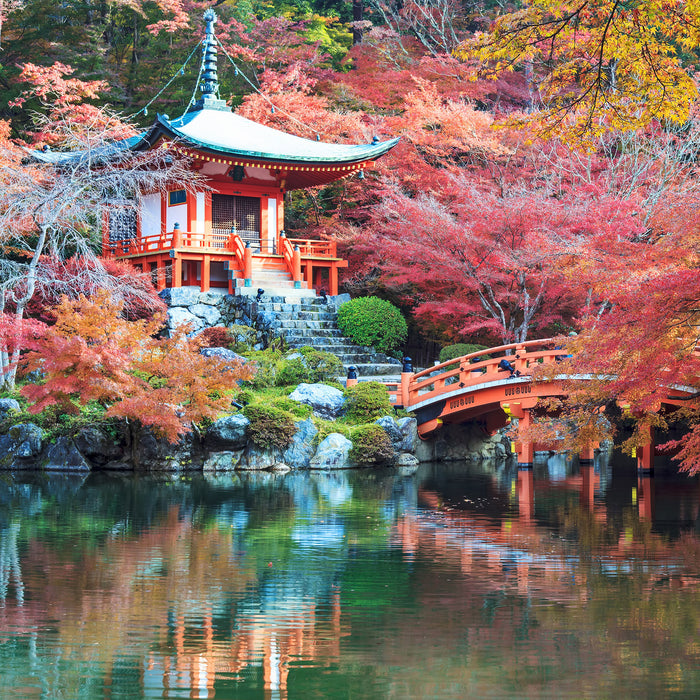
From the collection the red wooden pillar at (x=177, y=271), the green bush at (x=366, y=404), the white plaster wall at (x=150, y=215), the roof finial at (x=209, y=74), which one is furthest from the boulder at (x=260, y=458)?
the roof finial at (x=209, y=74)

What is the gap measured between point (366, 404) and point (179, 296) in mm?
5920

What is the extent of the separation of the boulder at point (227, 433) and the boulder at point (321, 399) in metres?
1.58

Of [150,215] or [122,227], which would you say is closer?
[150,215]

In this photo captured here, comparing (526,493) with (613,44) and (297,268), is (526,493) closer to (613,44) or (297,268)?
(613,44)

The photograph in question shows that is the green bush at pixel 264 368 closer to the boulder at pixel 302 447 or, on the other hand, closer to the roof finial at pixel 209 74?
the boulder at pixel 302 447

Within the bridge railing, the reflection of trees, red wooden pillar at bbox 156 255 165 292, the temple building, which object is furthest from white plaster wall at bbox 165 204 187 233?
the reflection of trees

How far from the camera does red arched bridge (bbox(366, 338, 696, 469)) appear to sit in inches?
679

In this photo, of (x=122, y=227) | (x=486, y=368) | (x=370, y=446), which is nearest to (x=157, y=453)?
(x=370, y=446)

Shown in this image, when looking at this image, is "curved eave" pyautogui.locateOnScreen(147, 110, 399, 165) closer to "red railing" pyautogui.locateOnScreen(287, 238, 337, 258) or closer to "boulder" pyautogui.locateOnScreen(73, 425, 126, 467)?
"red railing" pyautogui.locateOnScreen(287, 238, 337, 258)

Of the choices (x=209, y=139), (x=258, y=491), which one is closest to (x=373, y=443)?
(x=258, y=491)

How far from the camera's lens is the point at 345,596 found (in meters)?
7.82

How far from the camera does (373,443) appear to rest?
18.0 metres

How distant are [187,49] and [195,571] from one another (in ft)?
80.8

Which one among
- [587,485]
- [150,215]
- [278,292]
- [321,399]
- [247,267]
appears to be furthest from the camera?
[150,215]
